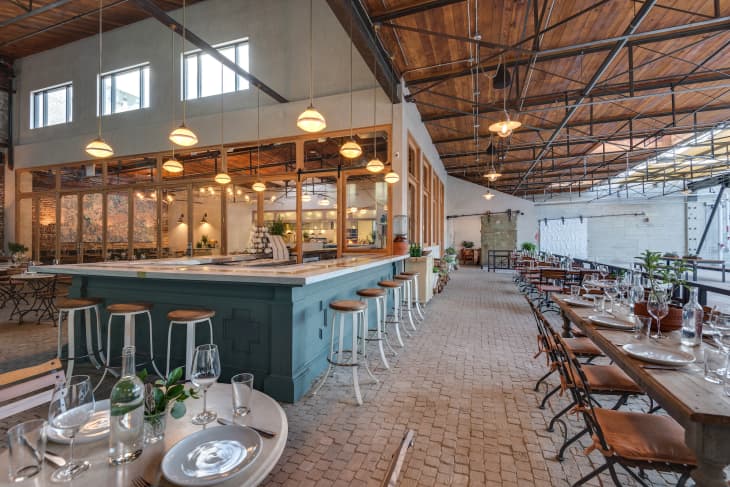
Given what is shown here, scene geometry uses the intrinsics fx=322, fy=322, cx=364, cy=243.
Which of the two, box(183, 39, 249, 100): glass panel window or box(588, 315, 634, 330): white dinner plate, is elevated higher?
box(183, 39, 249, 100): glass panel window

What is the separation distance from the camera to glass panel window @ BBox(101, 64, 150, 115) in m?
8.99

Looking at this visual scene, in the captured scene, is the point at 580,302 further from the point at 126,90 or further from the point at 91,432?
the point at 126,90

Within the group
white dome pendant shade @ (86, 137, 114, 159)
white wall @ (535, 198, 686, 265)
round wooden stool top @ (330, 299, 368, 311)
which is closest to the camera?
round wooden stool top @ (330, 299, 368, 311)

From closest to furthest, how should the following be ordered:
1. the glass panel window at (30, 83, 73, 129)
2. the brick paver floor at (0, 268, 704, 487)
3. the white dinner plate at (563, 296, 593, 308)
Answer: the brick paver floor at (0, 268, 704, 487) < the white dinner plate at (563, 296, 593, 308) < the glass panel window at (30, 83, 73, 129)

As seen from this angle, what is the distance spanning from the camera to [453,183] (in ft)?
58.5

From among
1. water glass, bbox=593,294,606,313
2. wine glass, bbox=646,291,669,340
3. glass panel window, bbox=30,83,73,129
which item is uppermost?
glass panel window, bbox=30,83,73,129

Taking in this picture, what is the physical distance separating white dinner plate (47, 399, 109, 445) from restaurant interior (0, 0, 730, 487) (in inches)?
0.6

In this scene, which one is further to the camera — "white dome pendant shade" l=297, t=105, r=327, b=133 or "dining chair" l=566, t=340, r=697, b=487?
"white dome pendant shade" l=297, t=105, r=327, b=133

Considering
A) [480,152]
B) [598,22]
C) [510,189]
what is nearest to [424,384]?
A: [598,22]

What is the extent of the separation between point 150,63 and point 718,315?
1194 centimetres

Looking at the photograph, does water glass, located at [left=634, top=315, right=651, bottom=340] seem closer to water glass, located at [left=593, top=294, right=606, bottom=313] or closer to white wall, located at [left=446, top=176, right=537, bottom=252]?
water glass, located at [left=593, top=294, right=606, bottom=313]

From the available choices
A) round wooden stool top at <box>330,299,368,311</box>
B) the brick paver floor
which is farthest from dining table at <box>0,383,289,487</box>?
round wooden stool top at <box>330,299,368,311</box>

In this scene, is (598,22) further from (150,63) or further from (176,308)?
(150,63)

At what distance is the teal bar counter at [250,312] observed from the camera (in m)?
2.97
